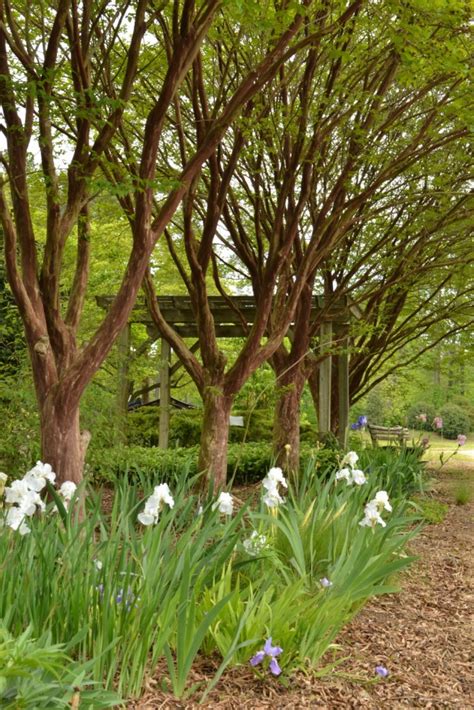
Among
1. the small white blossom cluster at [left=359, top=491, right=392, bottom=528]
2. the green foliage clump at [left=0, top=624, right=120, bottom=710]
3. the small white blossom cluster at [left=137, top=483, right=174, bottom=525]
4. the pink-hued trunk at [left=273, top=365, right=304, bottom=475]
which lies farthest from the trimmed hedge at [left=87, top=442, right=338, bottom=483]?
the green foliage clump at [left=0, top=624, right=120, bottom=710]

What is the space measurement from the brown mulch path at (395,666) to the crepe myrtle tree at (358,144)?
196cm

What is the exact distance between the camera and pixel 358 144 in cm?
659

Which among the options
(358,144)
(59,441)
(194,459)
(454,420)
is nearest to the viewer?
(59,441)

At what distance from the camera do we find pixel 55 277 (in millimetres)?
4676

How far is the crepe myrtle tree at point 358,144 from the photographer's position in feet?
16.4

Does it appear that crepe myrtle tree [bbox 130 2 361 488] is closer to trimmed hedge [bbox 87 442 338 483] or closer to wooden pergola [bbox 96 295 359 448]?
trimmed hedge [bbox 87 442 338 483]

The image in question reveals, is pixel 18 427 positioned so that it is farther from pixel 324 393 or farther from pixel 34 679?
pixel 324 393

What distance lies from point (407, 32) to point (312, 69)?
53.5 inches

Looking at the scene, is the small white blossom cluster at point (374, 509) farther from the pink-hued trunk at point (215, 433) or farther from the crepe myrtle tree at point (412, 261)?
the crepe myrtle tree at point (412, 261)

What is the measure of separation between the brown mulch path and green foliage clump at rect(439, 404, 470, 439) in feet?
58.3

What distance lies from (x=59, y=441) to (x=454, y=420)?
19.0 metres

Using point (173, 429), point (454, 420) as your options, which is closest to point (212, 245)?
point (173, 429)

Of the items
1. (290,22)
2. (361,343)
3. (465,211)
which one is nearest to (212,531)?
(290,22)

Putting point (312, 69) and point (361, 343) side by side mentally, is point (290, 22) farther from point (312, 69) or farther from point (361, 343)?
point (361, 343)
